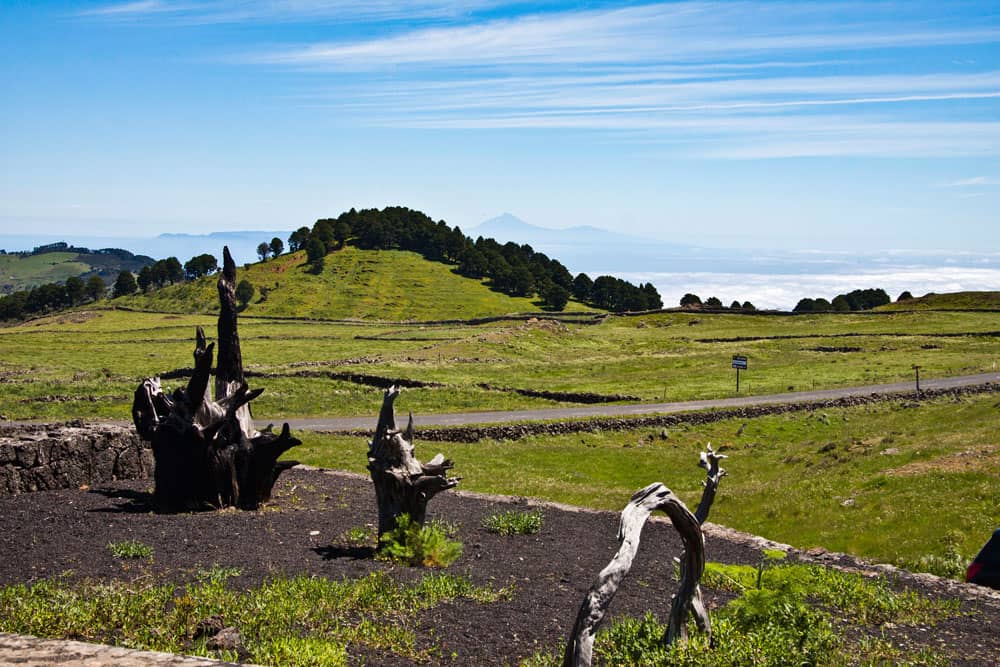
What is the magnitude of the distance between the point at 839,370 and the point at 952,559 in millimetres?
45345

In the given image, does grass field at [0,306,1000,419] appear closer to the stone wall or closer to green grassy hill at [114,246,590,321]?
green grassy hill at [114,246,590,321]

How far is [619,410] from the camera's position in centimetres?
4262

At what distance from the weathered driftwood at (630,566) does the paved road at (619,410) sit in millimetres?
27186

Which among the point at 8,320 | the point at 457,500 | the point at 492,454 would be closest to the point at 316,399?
the point at 492,454

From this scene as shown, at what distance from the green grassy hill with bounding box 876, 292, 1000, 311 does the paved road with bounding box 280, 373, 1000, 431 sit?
2400 inches

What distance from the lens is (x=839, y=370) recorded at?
58062 millimetres

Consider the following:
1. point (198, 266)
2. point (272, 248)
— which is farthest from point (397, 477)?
point (272, 248)

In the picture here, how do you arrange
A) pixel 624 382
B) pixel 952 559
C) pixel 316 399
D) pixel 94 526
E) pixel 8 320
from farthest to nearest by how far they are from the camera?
pixel 8 320 < pixel 624 382 < pixel 316 399 < pixel 952 559 < pixel 94 526

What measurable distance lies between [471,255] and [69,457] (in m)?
145

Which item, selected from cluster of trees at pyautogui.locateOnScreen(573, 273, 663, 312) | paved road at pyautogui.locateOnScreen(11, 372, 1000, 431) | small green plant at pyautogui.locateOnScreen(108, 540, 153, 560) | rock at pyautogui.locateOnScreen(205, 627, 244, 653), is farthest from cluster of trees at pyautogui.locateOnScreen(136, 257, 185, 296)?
rock at pyautogui.locateOnScreen(205, 627, 244, 653)

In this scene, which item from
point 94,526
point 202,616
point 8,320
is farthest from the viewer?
point 8,320

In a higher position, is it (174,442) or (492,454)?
(174,442)

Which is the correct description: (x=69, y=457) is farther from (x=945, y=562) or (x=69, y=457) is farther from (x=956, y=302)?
(x=956, y=302)

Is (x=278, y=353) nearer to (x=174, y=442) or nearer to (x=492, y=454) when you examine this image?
(x=492, y=454)
